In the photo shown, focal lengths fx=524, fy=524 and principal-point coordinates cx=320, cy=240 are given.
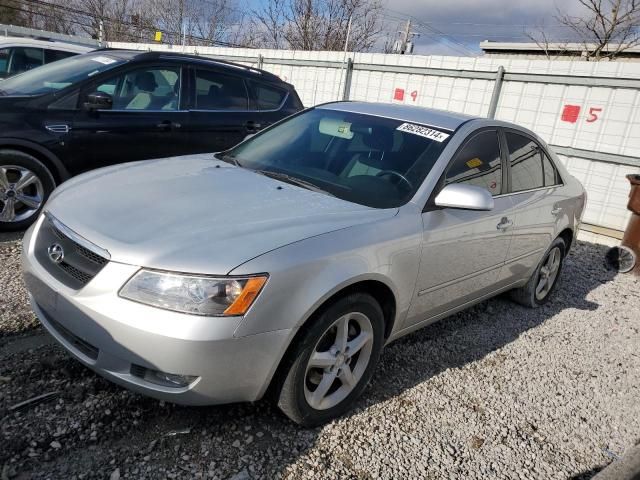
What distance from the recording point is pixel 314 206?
2814 millimetres

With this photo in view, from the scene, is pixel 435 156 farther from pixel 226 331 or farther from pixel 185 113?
pixel 185 113

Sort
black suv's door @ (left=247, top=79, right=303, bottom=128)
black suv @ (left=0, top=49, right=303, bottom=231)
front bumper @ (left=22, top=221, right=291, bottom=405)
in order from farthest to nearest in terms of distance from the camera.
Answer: black suv's door @ (left=247, top=79, right=303, bottom=128) → black suv @ (left=0, top=49, right=303, bottom=231) → front bumper @ (left=22, top=221, right=291, bottom=405)

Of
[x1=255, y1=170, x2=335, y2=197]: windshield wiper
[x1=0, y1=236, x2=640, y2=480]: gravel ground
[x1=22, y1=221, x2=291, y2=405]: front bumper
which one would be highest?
[x1=255, y1=170, x2=335, y2=197]: windshield wiper

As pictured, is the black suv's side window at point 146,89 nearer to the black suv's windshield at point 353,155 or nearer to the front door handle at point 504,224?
the black suv's windshield at point 353,155

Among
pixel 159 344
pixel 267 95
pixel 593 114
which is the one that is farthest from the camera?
pixel 593 114

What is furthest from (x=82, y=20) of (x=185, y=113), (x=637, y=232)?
(x=637, y=232)

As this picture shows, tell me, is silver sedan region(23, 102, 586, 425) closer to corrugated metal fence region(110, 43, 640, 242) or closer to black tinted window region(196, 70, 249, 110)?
black tinted window region(196, 70, 249, 110)

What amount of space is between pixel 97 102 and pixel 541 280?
14.6ft

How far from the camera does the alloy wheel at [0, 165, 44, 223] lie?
4582 mm

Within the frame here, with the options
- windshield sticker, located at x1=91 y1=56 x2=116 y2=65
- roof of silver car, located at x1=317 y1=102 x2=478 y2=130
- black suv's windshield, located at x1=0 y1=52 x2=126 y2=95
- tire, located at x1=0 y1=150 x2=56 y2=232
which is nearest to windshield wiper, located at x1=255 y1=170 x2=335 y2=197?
roof of silver car, located at x1=317 y1=102 x2=478 y2=130

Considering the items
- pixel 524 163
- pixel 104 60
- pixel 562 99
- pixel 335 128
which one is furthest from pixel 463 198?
pixel 562 99

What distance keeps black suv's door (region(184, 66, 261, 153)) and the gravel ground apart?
7.31 feet

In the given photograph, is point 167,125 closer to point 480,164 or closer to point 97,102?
point 97,102

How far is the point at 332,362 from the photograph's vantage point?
2688mm
